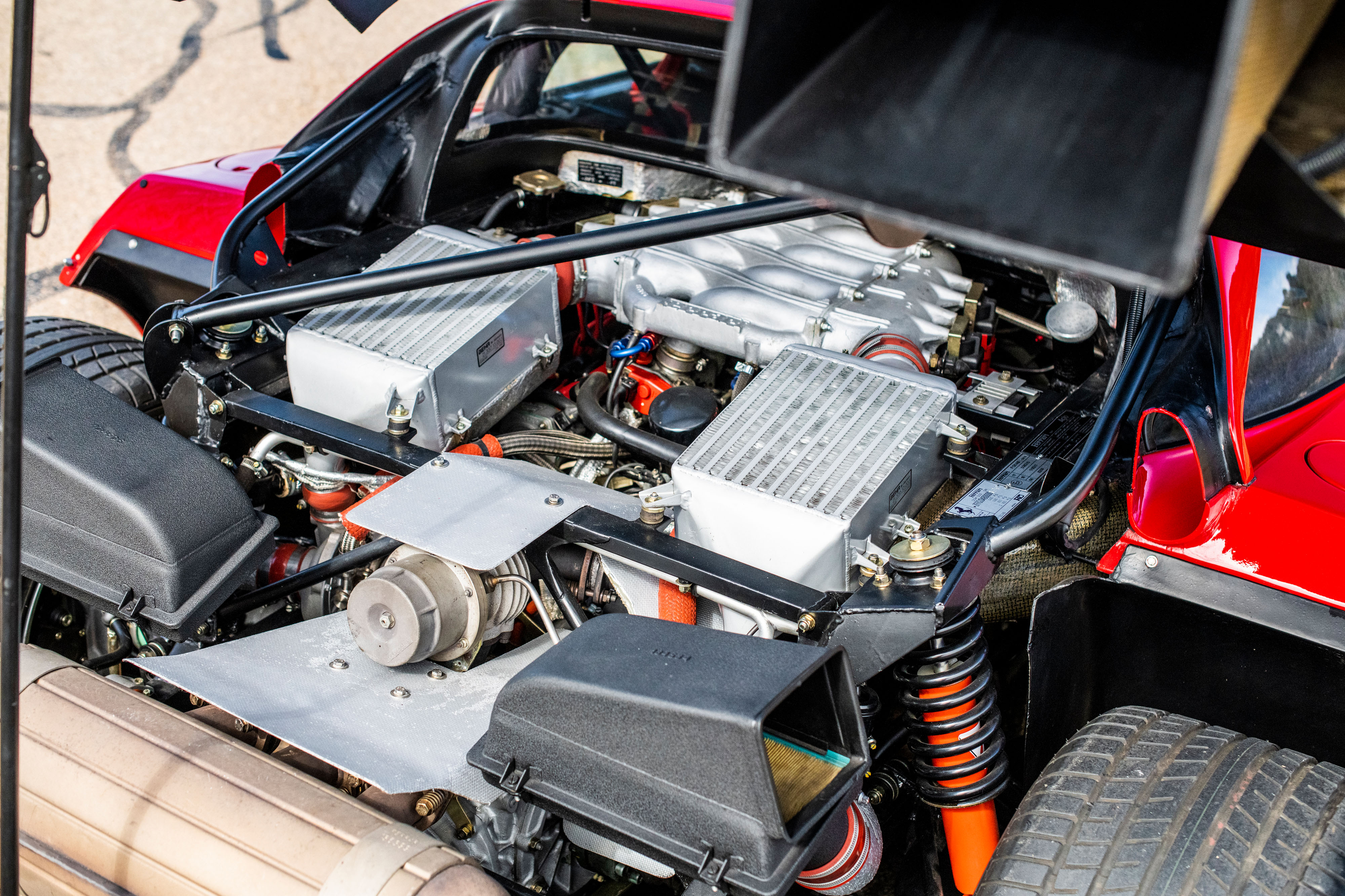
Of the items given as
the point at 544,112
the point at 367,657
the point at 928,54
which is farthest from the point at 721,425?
the point at 544,112

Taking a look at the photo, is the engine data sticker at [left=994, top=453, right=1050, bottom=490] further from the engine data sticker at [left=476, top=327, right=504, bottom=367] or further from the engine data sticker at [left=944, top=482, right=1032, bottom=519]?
the engine data sticker at [left=476, top=327, right=504, bottom=367]

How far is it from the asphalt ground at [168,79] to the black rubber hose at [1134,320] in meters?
4.28

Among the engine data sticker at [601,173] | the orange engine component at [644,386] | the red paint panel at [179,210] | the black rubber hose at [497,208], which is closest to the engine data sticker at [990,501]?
the orange engine component at [644,386]

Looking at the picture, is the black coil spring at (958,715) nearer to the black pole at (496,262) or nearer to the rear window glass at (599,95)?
the black pole at (496,262)

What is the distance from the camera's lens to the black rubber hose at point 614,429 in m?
1.96

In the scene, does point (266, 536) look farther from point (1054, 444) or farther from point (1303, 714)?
point (1303, 714)

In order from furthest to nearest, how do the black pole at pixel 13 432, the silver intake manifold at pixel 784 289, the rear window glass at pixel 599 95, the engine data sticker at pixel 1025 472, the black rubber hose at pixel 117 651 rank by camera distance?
1. the rear window glass at pixel 599 95
2. the silver intake manifold at pixel 784 289
3. the black rubber hose at pixel 117 651
4. the engine data sticker at pixel 1025 472
5. the black pole at pixel 13 432

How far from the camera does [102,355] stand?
256 cm

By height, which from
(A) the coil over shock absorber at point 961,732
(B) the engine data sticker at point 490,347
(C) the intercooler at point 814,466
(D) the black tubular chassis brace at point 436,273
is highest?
(D) the black tubular chassis brace at point 436,273

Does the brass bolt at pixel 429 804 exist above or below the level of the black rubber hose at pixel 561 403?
below

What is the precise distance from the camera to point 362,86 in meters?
2.56

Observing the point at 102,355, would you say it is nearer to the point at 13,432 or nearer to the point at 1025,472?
the point at 13,432

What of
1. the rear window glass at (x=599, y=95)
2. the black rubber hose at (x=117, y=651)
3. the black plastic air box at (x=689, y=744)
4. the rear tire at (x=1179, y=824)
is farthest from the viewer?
the rear window glass at (x=599, y=95)

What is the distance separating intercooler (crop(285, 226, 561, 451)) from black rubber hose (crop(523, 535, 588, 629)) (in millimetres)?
380
